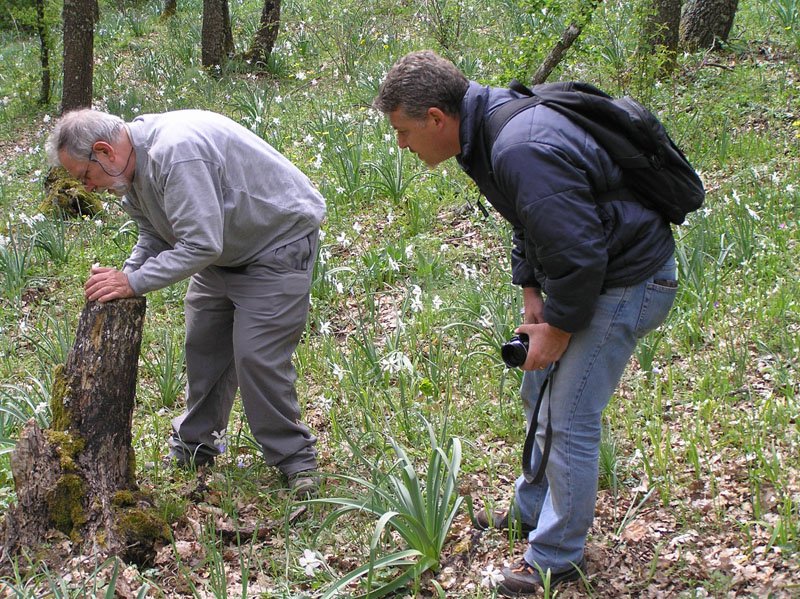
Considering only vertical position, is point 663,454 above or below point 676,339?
below

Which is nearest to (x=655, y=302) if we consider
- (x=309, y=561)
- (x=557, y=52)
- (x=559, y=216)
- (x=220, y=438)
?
(x=559, y=216)

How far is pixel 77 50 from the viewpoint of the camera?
738cm

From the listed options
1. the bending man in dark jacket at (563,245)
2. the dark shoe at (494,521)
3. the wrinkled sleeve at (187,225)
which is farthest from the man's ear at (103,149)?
the dark shoe at (494,521)

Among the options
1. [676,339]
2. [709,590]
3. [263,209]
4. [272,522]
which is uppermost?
[263,209]

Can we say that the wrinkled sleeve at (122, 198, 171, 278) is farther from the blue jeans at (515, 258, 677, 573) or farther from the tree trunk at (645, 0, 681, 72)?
the tree trunk at (645, 0, 681, 72)

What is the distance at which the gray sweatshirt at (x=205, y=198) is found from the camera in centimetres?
269

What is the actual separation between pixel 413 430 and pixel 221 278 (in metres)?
1.14

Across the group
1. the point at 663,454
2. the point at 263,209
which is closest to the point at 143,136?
the point at 263,209

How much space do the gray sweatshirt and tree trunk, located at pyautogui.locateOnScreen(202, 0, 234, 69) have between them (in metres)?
8.30

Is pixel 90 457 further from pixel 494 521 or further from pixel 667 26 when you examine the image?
pixel 667 26

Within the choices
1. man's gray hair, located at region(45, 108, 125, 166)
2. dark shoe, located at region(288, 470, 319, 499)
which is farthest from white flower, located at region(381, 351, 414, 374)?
man's gray hair, located at region(45, 108, 125, 166)

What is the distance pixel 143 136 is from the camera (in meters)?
2.82

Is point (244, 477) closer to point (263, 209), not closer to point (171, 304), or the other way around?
point (263, 209)

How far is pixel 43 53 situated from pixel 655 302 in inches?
404
